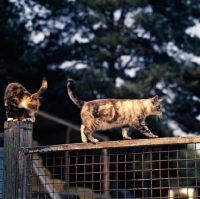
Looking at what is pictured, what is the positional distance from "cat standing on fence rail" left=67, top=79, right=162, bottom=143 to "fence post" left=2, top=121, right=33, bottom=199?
1.51 metres

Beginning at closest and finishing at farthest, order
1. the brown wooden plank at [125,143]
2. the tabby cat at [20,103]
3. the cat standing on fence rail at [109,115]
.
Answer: the brown wooden plank at [125,143], the cat standing on fence rail at [109,115], the tabby cat at [20,103]

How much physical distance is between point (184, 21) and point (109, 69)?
133 inches

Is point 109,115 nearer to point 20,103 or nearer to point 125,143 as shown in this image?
point 20,103

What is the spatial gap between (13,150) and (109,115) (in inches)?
A: 79.4

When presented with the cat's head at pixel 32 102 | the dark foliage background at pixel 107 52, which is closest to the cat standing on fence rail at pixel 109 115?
the cat's head at pixel 32 102

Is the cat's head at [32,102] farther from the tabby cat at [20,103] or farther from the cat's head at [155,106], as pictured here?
the cat's head at [155,106]

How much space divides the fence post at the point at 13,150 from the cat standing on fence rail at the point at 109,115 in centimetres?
151

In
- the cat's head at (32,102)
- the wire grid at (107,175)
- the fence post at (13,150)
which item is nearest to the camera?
the wire grid at (107,175)

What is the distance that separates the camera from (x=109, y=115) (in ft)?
20.4

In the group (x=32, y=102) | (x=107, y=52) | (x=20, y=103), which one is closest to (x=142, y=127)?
(x=32, y=102)

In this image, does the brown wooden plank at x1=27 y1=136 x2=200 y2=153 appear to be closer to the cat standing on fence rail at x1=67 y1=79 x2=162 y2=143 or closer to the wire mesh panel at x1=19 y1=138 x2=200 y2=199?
the wire mesh panel at x1=19 y1=138 x2=200 y2=199

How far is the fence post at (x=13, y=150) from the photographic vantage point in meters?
4.29

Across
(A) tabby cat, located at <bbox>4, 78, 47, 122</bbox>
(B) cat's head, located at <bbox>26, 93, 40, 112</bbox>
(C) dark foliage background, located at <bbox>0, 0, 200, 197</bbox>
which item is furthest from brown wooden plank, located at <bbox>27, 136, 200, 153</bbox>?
(C) dark foliage background, located at <bbox>0, 0, 200, 197</bbox>

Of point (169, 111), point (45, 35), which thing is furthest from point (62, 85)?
point (169, 111)
